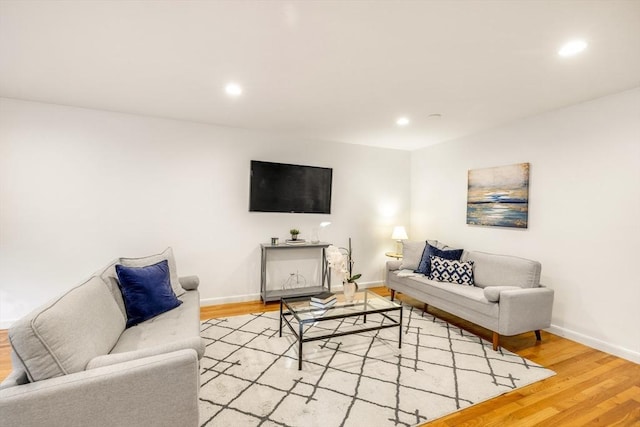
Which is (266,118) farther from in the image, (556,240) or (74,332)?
(556,240)

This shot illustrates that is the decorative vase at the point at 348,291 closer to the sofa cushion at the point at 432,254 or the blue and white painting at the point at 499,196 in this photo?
the sofa cushion at the point at 432,254

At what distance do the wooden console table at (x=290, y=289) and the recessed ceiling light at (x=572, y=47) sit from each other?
10.6 feet

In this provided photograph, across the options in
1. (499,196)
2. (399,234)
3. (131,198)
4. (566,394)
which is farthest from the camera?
(399,234)

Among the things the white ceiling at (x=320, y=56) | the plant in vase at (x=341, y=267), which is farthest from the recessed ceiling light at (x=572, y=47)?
the plant in vase at (x=341, y=267)

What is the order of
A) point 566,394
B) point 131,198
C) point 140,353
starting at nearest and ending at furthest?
point 140,353, point 566,394, point 131,198

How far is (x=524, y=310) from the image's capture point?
2.79 meters

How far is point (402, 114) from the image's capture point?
3443 millimetres

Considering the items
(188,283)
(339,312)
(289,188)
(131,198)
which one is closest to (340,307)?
(339,312)

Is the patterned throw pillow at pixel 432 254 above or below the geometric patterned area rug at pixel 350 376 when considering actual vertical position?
above

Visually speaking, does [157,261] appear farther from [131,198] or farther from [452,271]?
[452,271]

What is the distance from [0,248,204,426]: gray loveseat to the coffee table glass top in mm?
1185

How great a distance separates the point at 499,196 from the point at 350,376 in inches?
115

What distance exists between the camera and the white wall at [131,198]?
126 inches

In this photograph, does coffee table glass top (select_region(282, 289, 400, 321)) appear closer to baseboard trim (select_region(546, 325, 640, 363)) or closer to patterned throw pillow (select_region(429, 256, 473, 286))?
patterned throw pillow (select_region(429, 256, 473, 286))
